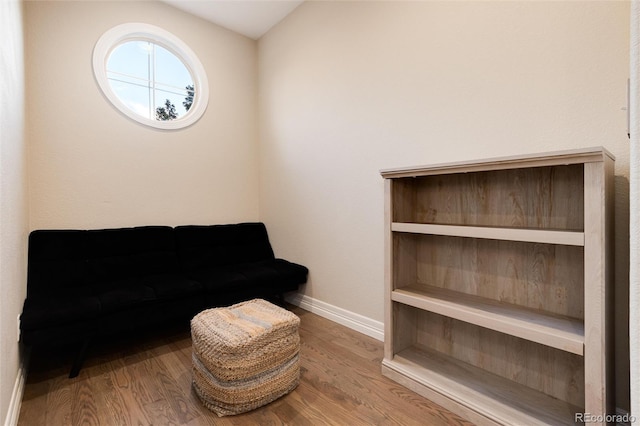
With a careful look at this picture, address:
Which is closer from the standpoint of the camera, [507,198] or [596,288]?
[596,288]

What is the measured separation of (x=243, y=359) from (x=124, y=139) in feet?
7.19

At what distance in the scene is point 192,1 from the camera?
2.77 m

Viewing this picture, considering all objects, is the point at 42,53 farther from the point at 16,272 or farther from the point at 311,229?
the point at 311,229

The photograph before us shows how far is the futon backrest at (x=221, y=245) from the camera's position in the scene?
2689mm

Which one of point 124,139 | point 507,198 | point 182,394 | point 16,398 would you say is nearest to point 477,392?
point 507,198

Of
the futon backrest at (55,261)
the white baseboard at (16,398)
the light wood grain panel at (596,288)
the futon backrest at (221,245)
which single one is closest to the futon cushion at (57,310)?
the futon backrest at (55,261)

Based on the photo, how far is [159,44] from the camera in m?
2.86

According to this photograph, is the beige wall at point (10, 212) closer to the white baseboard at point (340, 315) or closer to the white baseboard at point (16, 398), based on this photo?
the white baseboard at point (16, 398)

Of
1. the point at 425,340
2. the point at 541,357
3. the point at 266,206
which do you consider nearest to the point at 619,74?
the point at 541,357

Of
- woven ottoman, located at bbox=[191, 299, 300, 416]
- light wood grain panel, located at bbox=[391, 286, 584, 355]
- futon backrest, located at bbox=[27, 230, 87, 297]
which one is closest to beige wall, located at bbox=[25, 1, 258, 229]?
futon backrest, located at bbox=[27, 230, 87, 297]

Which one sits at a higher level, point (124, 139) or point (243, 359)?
point (124, 139)

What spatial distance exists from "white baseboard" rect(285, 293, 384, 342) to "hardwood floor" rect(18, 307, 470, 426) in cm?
13

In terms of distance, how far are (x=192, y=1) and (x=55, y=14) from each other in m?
1.06

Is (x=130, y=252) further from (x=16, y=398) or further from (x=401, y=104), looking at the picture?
(x=401, y=104)
